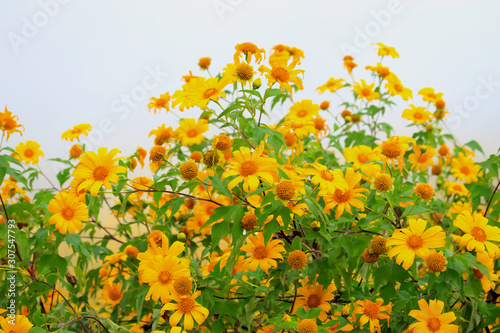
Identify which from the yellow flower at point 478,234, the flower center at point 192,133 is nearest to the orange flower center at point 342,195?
the yellow flower at point 478,234

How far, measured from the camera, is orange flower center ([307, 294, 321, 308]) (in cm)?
116

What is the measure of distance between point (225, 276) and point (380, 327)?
16.3 inches

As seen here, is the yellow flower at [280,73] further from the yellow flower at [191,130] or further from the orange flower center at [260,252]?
the yellow flower at [191,130]

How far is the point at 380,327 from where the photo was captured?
3.72ft

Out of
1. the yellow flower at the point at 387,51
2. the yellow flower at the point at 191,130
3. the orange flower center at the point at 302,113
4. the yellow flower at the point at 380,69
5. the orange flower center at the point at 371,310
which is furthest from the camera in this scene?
the yellow flower at the point at 387,51

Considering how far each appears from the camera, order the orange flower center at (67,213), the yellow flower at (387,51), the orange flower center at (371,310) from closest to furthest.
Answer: the orange flower center at (371,310) → the orange flower center at (67,213) → the yellow flower at (387,51)

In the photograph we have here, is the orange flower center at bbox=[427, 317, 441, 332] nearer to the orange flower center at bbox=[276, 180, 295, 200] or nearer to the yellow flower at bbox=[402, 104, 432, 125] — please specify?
the orange flower center at bbox=[276, 180, 295, 200]

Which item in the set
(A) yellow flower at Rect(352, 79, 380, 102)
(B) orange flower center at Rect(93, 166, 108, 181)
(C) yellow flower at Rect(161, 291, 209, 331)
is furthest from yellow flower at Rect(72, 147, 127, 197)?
(A) yellow flower at Rect(352, 79, 380, 102)

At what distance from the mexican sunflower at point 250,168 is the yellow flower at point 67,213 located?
0.48m

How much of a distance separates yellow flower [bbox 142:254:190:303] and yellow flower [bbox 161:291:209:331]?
2 centimetres

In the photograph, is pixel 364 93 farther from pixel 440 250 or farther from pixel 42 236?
pixel 42 236

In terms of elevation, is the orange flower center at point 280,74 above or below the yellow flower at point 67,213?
above

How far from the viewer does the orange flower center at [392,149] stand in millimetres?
1086

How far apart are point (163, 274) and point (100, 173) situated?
0.88ft
